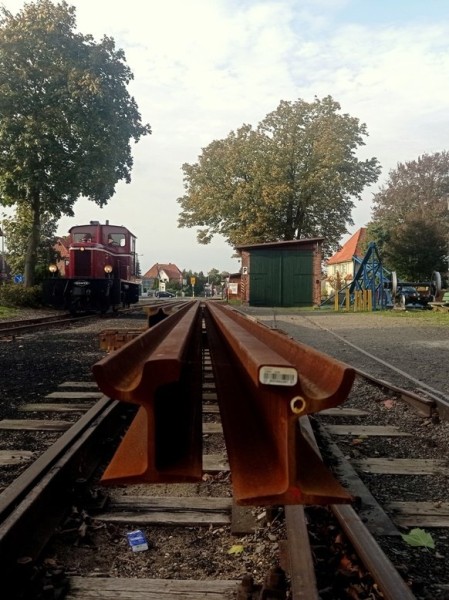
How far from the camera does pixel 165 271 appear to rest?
13650 cm

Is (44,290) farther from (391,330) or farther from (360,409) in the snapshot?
(360,409)

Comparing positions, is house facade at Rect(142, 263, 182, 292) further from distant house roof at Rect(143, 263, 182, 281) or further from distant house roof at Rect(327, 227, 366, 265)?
distant house roof at Rect(327, 227, 366, 265)

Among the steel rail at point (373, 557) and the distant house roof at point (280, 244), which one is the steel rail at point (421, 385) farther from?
the distant house roof at point (280, 244)

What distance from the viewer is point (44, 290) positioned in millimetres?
20109

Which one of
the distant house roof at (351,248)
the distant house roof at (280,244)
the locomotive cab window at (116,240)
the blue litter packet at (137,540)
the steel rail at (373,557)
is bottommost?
the blue litter packet at (137,540)

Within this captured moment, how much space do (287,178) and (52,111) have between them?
19010mm

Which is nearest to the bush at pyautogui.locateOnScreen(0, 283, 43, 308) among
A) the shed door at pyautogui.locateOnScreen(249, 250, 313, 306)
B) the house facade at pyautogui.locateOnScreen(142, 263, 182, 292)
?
the shed door at pyautogui.locateOnScreen(249, 250, 313, 306)

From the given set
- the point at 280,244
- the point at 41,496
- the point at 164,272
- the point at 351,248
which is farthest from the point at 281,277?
the point at 164,272

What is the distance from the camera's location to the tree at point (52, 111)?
25438 mm

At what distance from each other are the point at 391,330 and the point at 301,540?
12.8 m

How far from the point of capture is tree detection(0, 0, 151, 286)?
83.5 feet

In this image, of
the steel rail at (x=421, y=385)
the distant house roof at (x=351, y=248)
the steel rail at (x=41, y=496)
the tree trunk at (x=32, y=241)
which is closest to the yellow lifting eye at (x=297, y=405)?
the steel rail at (x=41, y=496)

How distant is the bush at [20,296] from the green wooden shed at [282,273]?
37.3 ft

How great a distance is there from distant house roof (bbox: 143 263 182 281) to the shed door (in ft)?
337
